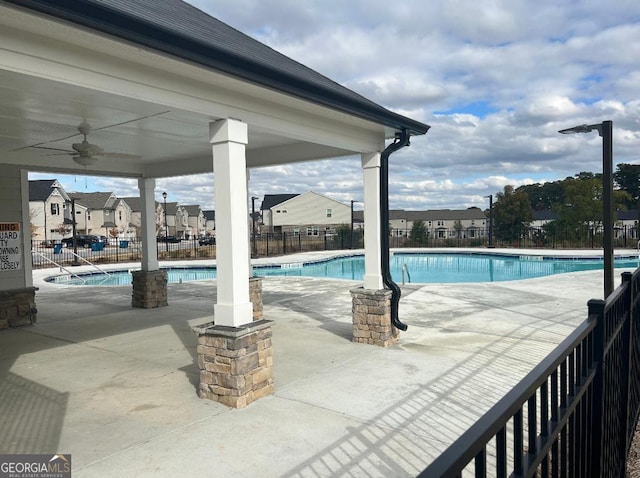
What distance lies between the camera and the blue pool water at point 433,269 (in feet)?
66.1

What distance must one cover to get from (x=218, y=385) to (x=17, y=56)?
3512 millimetres

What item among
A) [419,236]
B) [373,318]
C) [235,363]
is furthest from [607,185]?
[419,236]

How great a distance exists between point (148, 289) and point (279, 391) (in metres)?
6.69

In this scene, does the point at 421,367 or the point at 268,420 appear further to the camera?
the point at 421,367

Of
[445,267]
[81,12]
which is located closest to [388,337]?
[81,12]

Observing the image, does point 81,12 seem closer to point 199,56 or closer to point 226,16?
point 199,56

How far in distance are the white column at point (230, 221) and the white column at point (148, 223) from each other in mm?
6388

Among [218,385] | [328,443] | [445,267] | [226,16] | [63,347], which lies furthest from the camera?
[445,267]

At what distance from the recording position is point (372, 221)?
24.7 ft

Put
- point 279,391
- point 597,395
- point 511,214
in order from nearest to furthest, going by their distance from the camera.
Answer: point 597,395 < point 279,391 < point 511,214

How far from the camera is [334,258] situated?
26984 mm

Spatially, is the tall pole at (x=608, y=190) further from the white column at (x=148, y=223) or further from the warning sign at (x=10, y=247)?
the warning sign at (x=10, y=247)

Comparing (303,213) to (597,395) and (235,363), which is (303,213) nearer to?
(235,363)

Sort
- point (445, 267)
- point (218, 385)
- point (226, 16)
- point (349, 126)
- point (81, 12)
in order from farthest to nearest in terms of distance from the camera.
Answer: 1. point (445, 267)
2. point (226, 16)
3. point (349, 126)
4. point (218, 385)
5. point (81, 12)
